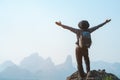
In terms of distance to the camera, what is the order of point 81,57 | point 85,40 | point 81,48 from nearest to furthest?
point 85,40 < point 81,48 < point 81,57

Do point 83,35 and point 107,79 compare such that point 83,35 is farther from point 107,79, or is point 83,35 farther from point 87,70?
point 107,79

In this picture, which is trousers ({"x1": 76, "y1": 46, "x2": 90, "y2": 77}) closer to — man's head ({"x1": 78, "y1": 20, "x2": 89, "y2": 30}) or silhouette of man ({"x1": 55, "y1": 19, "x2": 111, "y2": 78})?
silhouette of man ({"x1": 55, "y1": 19, "x2": 111, "y2": 78})

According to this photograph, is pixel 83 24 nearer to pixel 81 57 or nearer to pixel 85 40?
pixel 85 40

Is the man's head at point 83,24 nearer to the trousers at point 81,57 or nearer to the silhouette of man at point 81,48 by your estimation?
the silhouette of man at point 81,48

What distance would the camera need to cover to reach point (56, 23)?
1366 centimetres

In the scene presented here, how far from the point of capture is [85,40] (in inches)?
525

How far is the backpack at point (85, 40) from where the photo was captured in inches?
525

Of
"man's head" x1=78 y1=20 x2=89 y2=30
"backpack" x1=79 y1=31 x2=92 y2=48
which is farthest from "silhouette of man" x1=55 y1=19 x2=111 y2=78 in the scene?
"backpack" x1=79 y1=31 x2=92 y2=48

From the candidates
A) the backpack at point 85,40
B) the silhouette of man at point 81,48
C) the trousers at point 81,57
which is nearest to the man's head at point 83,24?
the silhouette of man at point 81,48

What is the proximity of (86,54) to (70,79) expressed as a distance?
1.25 meters

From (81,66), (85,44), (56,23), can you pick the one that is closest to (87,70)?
(81,66)

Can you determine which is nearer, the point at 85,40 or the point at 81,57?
the point at 85,40

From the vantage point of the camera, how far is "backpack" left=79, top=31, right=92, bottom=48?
43.7 feet

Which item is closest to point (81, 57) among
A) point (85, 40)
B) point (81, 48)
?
point (81, 48)
